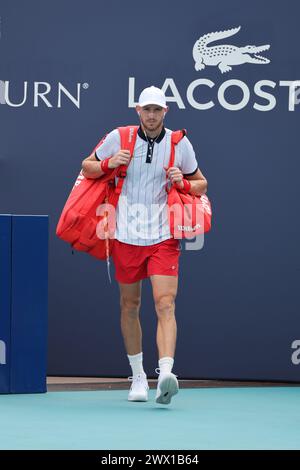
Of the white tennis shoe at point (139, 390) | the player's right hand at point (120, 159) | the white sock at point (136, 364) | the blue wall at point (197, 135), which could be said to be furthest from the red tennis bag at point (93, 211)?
the blue wall at point (197, 135)

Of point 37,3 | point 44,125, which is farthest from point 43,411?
point 37,3

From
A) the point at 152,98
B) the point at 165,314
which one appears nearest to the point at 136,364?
the point at 165,314

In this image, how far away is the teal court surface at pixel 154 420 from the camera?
5.51 meters

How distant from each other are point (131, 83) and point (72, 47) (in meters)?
0.47

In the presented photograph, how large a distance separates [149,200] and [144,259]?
0.35 metres

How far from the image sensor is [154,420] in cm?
634

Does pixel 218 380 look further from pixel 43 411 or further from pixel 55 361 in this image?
pixel 43 411

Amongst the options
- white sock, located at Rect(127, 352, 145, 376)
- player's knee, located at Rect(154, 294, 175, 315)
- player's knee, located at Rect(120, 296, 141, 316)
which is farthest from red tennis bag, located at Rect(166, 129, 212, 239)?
white sock, located at Rect(127, 352, 145, 376)

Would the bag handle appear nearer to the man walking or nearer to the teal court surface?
the man walking

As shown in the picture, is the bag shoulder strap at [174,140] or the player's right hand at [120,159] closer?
the player's right hand at [120,159]

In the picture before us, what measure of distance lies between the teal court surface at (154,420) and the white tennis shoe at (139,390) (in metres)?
0.05

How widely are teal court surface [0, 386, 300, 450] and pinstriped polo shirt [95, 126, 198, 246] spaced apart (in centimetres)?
100

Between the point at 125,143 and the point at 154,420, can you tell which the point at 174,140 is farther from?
the point at 154,420

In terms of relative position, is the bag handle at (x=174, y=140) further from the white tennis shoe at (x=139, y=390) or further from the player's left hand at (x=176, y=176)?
the white tennis shoe at (x=139, y=390)
